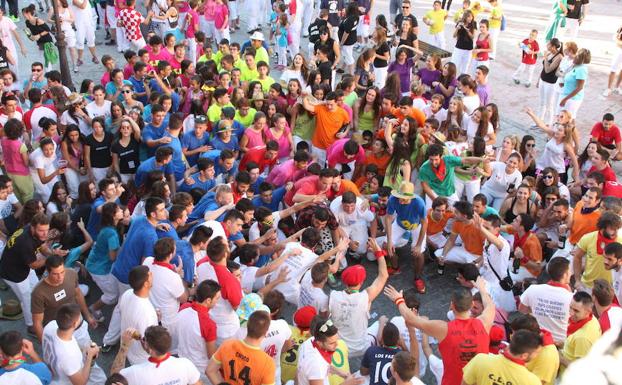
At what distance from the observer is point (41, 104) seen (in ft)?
33.9

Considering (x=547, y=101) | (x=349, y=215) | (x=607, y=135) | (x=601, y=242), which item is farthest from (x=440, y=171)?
(x=547, y=101)

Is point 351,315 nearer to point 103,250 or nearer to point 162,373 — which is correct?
point 162,373

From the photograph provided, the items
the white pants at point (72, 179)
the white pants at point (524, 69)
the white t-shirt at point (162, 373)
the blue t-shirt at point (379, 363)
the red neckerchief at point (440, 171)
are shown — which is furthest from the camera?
the white pants at point (524, 69)

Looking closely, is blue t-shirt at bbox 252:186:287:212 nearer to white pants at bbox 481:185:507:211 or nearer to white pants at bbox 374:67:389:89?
white pants at bbox 481:185:507:211

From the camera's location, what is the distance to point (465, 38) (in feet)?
46.2

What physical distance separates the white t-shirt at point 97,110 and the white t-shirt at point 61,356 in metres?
5.21

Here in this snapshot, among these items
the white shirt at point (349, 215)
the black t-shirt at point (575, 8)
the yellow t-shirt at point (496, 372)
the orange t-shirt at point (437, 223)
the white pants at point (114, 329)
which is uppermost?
the black t-shirt at point (575, 8)

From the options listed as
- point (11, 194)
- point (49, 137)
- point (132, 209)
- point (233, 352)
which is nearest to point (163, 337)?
point (233, 352)

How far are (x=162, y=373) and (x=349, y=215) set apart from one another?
407cm

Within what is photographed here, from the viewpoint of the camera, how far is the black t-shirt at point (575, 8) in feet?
51.8

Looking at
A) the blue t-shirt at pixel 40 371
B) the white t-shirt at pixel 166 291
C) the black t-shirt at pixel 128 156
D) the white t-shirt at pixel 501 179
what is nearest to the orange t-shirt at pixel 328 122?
the white t-shirt at pixel 501 179

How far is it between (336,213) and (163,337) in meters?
4.02

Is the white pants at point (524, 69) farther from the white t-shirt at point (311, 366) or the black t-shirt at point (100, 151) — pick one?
the white t-shirt at point (311, 366)

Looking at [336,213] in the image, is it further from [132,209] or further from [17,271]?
[17,271]
